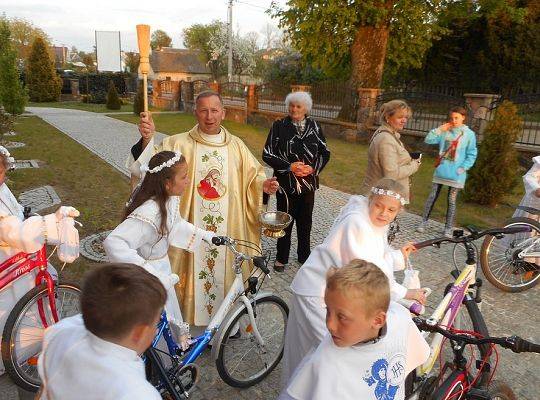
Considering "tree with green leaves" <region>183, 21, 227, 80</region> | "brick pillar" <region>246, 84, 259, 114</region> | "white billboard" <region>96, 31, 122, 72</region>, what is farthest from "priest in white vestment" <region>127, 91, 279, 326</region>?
"tree with green leaves" <region>183, 21, 227, 80</region>

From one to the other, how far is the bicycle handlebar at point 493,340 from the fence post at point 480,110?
11.1 metres

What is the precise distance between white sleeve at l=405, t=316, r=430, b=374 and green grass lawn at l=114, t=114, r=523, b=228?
4.92 metres

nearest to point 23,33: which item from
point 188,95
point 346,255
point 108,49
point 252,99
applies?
point 108,49

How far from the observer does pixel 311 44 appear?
59.5 feet

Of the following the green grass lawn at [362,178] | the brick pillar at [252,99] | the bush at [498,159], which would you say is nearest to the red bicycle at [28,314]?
the green grass lawn at [362,178]

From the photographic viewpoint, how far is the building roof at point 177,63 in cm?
6850

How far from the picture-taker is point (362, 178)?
33.8 feet

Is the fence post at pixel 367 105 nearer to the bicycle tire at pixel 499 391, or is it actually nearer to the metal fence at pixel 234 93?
the metal fence at pixel 234 93

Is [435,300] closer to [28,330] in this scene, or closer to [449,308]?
[449,308]

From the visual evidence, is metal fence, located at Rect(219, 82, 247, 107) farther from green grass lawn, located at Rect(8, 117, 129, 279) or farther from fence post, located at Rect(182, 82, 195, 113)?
green grass lawn, located at Rect(8, 117, 129, 279)

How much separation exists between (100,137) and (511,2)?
19.5 metres

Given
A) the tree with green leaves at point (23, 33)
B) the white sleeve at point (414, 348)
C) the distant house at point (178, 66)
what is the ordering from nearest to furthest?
the white sleeve at point (414, 348), the tree with green leaves at point (23, 33), the distant house at point (178, 66)

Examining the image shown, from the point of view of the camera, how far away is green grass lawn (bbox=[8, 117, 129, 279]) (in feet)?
21.2

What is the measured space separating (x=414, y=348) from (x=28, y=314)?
2.69 metres
